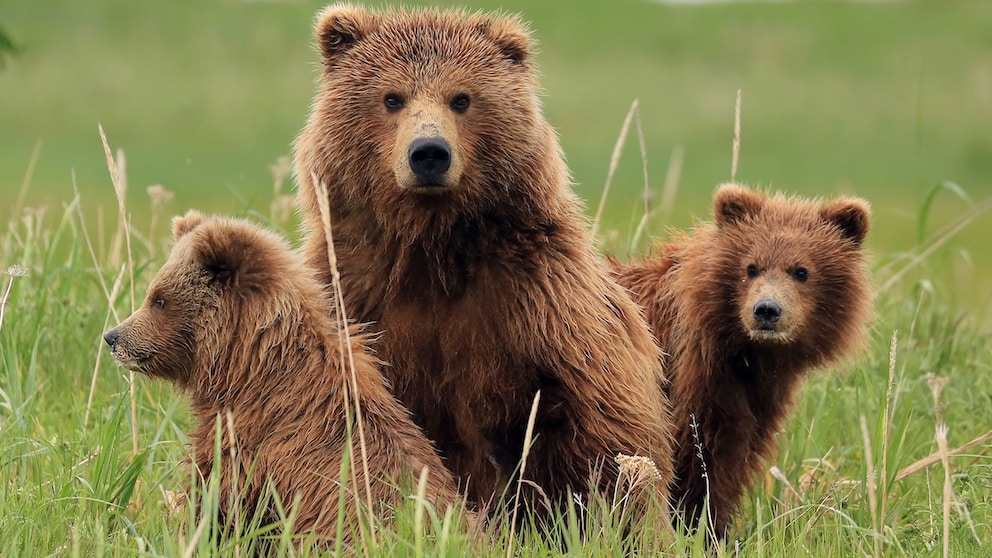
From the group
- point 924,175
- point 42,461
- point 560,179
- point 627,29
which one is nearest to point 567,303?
point 560,179

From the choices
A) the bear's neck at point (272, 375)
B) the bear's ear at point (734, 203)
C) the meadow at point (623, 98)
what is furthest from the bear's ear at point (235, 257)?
the meadow at point (623, 98)

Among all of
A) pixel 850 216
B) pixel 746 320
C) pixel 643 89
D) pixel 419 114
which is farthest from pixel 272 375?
pixel 643 89

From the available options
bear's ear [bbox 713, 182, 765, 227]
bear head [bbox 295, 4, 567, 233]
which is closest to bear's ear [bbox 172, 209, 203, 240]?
bear head [bbox 295, 4, 567, 233]

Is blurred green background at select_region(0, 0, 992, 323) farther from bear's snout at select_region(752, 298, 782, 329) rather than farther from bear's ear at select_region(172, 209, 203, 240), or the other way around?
bear's ear at select_region(172, 209, 203, 240)

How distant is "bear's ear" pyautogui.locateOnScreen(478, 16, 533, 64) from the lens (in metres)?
5.83

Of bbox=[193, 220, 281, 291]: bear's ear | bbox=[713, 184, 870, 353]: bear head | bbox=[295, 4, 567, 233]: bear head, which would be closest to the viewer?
bbox=[193, 220, 281, 291]: bear's ear

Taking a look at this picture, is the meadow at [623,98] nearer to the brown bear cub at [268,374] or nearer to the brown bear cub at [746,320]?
the brown bear cub at [746,320]

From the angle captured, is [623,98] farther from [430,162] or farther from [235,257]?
[235,257]

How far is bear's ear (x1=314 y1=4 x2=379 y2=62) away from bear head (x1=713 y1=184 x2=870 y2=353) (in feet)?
6.03

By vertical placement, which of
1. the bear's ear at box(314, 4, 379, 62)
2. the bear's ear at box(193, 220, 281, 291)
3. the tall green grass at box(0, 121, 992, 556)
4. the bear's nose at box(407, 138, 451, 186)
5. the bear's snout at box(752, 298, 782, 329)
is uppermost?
the bear's ear at box(314, 4, 379, 62)

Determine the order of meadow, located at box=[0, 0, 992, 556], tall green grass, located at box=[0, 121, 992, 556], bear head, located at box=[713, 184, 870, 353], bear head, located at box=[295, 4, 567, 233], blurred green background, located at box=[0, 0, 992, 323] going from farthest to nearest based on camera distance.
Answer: blurred green background, located at box=[0, 0, 992, 323] < meadow, located at box=[0, 0, 992, 556] < bear head, located at box=[713, 184, 870, 353] < bear head, located at box=[295, 4, 567, 233] < tall green grass, located at box=[0, 121, 992, 556]

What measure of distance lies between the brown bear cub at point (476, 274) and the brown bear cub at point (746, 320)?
547 mm

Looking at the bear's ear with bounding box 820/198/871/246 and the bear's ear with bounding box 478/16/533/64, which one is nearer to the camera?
the bear's ear with bounding box 478/16/533/64

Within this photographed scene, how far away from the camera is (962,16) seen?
142 ft
